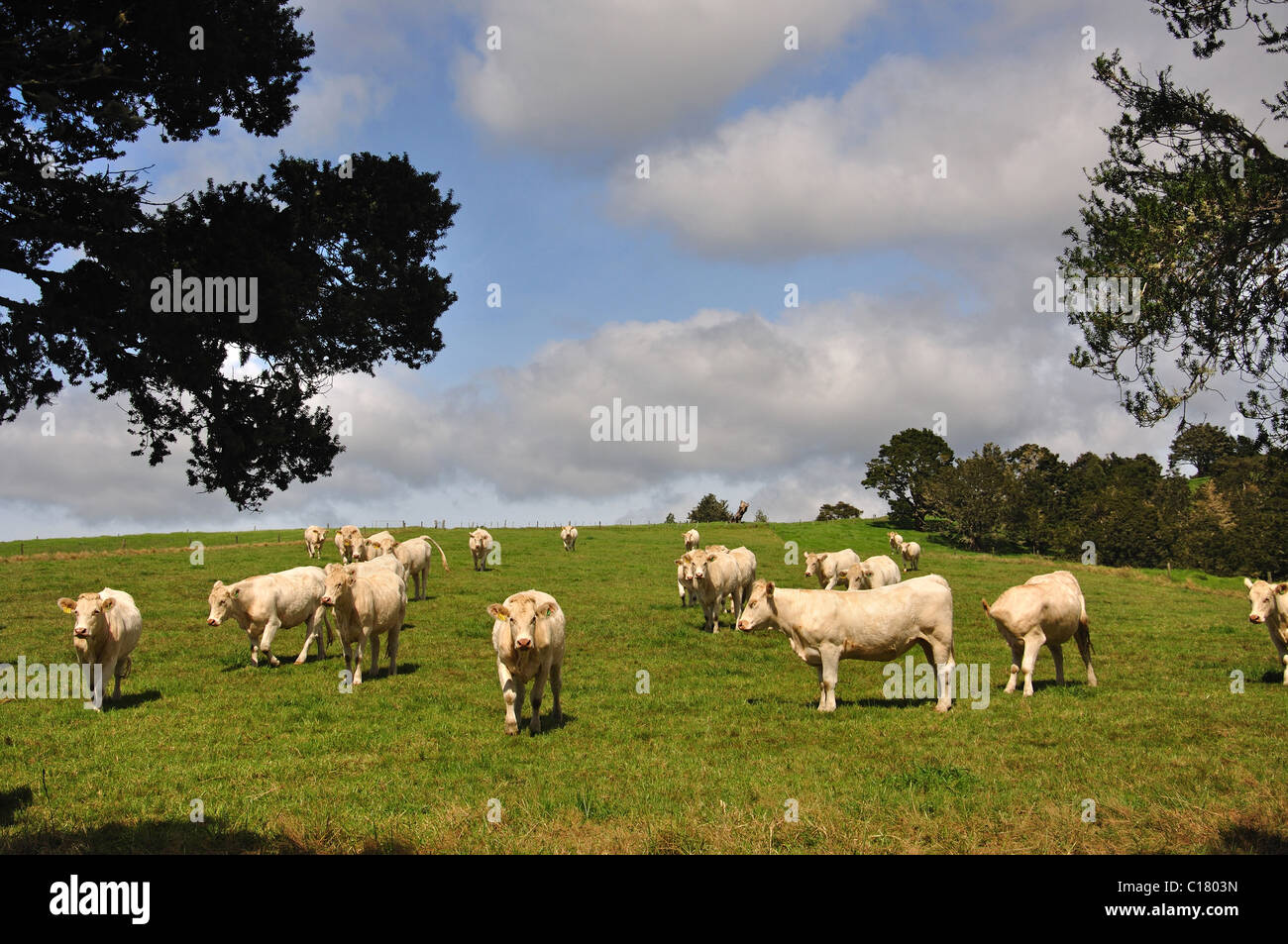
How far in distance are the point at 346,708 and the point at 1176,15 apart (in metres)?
16.7

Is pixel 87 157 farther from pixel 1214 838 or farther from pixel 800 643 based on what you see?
pixel 1214 838

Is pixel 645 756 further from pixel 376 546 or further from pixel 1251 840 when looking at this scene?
pixel 376 546

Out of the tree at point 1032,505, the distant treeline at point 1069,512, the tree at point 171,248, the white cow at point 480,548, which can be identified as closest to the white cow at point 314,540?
the white cow at point 480,548

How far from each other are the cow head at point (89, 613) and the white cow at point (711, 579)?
13173 mm

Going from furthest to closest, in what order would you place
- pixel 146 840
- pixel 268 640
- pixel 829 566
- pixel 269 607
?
pixel 829 566 < pixel 269 607 < pixel 268 640 < pixel 146 840

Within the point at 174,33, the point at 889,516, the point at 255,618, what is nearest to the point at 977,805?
the point at 255,618

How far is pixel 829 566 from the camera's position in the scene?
30.7 m

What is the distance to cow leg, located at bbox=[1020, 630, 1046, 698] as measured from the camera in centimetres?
1452

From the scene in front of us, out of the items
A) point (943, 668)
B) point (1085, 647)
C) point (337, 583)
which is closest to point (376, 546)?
point (337, 583)

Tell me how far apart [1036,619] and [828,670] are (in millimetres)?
4171

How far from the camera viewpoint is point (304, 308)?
23766 millimetres

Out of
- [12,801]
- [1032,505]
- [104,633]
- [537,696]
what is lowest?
[12,801]

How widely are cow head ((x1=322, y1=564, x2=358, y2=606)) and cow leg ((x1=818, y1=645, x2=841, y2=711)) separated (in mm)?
8342

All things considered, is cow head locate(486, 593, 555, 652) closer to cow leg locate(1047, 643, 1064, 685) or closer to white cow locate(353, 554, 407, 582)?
white cow locate(353, 554, 407, 582)
